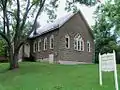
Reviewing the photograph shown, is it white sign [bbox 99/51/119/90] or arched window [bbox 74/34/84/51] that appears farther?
arched window [bbox 74/34/84/51]

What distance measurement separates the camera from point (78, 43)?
41.2 meters

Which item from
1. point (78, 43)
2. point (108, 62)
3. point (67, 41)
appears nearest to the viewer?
point (108, 62)

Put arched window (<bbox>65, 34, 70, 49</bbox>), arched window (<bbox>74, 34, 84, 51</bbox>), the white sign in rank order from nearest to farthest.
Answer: the white sign < arched window (<bbox>65, 34, 70, 49</bbox>) < arched window (<bbox>74, 34, 84, 51</bbox>)

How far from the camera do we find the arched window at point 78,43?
40681 mm


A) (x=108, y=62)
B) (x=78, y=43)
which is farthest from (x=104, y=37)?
(x=108, y=62)

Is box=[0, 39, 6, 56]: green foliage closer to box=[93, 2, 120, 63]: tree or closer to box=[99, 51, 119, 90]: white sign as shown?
box=[93, 2, 120, 63]: tree

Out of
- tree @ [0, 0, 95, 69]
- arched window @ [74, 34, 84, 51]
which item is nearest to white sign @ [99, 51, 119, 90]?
tree @ [0, 0, 95, 69]

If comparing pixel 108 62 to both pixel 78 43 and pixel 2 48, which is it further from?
pixel 2 48

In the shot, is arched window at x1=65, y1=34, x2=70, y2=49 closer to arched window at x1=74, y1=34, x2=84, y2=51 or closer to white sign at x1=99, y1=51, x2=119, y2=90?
arched window at x1=74, y1=34, x2=84, y2=51

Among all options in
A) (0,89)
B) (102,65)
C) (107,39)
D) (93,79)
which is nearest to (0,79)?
(0,89)

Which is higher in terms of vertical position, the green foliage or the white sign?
the green foliage

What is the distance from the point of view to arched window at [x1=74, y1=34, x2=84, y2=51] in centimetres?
4068

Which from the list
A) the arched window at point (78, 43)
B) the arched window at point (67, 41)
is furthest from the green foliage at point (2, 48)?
the arched window at point (78, 43)

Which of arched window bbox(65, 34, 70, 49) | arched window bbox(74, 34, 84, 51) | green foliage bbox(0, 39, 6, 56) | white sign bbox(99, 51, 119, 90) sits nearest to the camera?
white sign bbox(99, 51, 119, 90)
